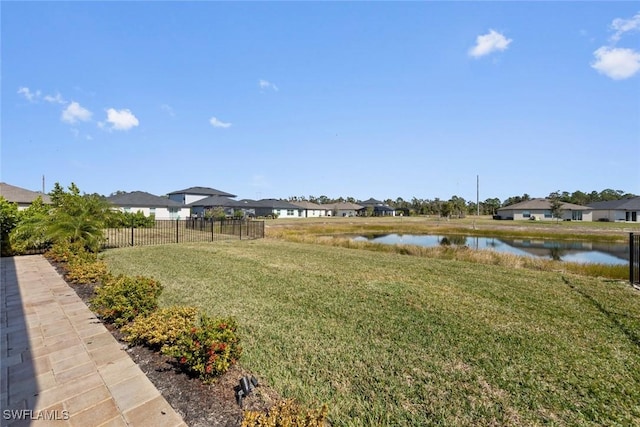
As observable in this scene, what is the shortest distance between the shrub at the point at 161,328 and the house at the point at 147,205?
35.4 metres

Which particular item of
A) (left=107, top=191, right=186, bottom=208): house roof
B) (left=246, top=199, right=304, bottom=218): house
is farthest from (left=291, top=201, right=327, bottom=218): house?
(left=107, top=191, right=186, bottom=208): house roof

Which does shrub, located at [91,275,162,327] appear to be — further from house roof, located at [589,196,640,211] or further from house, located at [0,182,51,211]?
house roof, located at [589,196,640,211]

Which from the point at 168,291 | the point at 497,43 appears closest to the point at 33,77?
the point at 168,291

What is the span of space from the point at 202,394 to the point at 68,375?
1.40 metres

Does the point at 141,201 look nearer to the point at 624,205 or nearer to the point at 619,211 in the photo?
the point at 619,211

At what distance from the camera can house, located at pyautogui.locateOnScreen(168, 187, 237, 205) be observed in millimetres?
46750

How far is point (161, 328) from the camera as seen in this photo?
318 cm

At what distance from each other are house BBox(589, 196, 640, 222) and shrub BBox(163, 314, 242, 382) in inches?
2361

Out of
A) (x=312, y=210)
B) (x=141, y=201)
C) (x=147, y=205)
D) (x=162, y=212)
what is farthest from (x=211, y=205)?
(x=312, y=210)

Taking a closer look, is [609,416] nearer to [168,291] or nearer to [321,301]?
[321,301]

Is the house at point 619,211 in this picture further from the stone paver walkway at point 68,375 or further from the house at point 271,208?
the stone paver walkway at point 68,375

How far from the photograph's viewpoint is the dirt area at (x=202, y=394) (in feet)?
6.92

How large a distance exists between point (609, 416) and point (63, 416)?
4160 millimetres

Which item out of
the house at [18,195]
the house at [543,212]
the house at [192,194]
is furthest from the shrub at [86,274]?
the house at [543,212]
